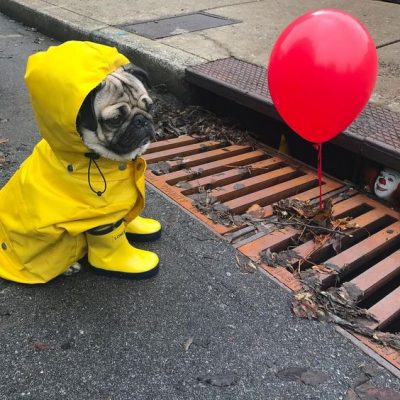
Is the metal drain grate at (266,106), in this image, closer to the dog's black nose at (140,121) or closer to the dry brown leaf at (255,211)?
the dry brown leaf at (255,211)

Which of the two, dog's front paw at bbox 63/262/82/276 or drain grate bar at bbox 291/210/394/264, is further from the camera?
drain grate bar at bbox 291/210/394/264

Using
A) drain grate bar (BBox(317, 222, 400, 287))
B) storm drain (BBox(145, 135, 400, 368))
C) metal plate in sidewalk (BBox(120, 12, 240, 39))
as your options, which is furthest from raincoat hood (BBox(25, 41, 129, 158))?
metal plate in sidewalk (BBox(120, 12, 240, 39))

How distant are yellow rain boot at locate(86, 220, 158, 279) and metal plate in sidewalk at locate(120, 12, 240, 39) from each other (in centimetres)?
329

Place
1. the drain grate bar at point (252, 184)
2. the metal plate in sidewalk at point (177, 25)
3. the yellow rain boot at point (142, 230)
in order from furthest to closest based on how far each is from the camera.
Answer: the metal plate in sidewalk at point (177, 25)
the drain grate bar at point (252, 184)
the yellow rain boot at point (142, 230)

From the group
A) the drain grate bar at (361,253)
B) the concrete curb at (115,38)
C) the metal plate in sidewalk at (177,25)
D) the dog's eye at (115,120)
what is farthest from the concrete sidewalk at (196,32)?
the dog's eye at (115,120)

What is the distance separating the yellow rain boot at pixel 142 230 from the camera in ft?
8.28

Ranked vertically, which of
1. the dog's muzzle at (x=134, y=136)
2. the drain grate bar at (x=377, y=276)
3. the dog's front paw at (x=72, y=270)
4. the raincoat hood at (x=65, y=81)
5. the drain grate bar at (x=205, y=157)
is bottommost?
the dog's front paw at (x=72, y=270)

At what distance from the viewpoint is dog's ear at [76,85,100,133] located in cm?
177

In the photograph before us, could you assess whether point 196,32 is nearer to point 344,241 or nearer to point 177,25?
point 177,25

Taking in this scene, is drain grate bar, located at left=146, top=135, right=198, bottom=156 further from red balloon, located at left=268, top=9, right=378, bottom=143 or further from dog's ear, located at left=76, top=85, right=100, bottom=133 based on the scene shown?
dog's ear, located at left=76, top=85, right=100, bottom=133

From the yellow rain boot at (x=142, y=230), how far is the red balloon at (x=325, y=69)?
→ 0.97m

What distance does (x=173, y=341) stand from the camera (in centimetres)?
198

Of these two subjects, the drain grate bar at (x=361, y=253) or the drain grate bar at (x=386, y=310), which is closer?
the drain grate bar at (x=386, y=310)

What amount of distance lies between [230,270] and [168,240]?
42cm
